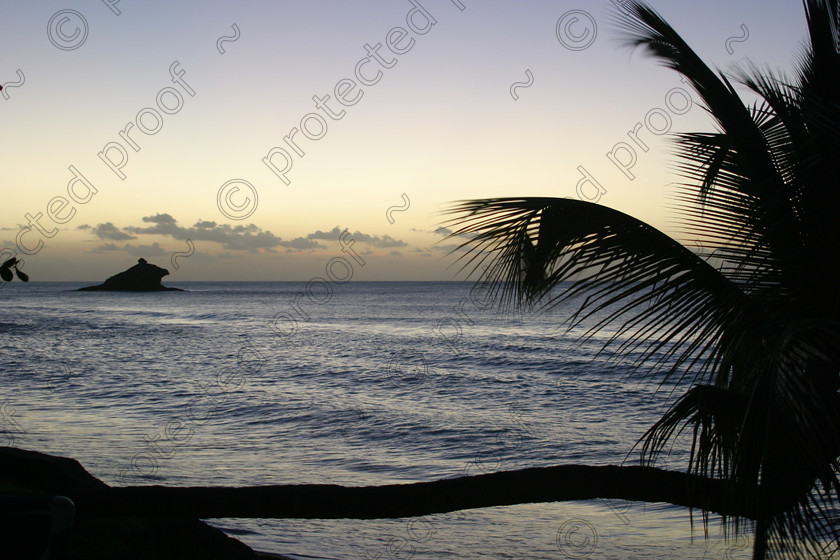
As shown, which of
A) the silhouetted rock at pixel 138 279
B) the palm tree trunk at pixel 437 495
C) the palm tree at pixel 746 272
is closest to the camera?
the palm tree at pixel 746 272

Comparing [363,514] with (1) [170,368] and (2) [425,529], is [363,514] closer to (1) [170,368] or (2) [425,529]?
(2) [425,529]

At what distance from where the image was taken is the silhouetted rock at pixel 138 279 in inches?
5837

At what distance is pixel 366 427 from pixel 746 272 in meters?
13.6

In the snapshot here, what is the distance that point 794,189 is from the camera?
3275 mm

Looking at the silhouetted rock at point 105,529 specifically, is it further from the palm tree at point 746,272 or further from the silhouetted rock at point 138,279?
the silhouetted rock at point 138,279

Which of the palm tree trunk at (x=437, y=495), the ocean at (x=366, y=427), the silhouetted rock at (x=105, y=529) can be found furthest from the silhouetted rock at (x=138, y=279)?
the palm tree trunk at (x=437, y=495)

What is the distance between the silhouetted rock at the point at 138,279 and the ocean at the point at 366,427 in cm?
12095

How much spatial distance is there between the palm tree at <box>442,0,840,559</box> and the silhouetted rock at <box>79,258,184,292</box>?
157398 mm

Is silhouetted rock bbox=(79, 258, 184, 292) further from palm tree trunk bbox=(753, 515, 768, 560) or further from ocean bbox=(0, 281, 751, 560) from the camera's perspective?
palm tree trunk bbox=(753, 515, 768, 560)

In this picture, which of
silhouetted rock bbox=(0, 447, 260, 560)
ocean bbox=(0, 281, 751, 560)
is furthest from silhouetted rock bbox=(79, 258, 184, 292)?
silhouetted rock bbox=(0, 447, 260, 560)

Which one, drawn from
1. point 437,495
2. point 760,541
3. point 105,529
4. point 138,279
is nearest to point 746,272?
point 760,541

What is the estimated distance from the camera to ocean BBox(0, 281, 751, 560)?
28.9 feet

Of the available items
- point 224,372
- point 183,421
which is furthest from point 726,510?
point 224,372

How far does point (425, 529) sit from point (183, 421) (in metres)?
9.54
